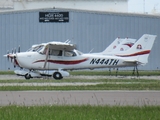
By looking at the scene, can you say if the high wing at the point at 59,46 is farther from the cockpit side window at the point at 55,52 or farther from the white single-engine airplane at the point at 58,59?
the cockpit side window at the point at 55,52

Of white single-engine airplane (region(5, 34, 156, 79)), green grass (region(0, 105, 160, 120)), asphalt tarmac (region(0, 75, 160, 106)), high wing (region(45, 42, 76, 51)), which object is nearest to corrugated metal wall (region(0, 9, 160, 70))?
white single-engine airplane (region(5, 34, 156, 79))

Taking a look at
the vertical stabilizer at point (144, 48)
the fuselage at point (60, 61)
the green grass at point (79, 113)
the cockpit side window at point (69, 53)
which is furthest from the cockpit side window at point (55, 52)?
the green grass at point (79, 113)

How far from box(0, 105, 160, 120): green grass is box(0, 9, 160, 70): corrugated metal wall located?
127ft

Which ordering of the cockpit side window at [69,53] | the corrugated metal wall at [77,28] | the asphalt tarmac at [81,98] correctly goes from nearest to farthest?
1. the asphalt tarmac at [81,98]
2. the cockpit side window at [69,53]
3. the corrugated metal wall at [77,28]

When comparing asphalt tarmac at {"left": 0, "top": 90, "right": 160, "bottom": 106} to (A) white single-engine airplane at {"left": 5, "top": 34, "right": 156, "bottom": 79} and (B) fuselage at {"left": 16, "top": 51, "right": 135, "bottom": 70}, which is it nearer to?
(A) white single-engine airplane at {"left": 5, "top": 34, "right": 156, "bottom": 79}

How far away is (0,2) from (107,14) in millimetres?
27005

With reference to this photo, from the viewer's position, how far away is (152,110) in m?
15.8

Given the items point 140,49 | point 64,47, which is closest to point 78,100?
point 64,47

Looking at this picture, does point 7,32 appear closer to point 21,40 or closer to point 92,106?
point 21,40

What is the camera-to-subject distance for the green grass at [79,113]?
1415cm

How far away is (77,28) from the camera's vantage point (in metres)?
55.2

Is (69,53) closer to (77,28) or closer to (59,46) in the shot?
(59,46)

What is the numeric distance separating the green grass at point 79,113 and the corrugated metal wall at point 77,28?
1523 inches

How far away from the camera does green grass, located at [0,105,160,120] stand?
14.1 meters
